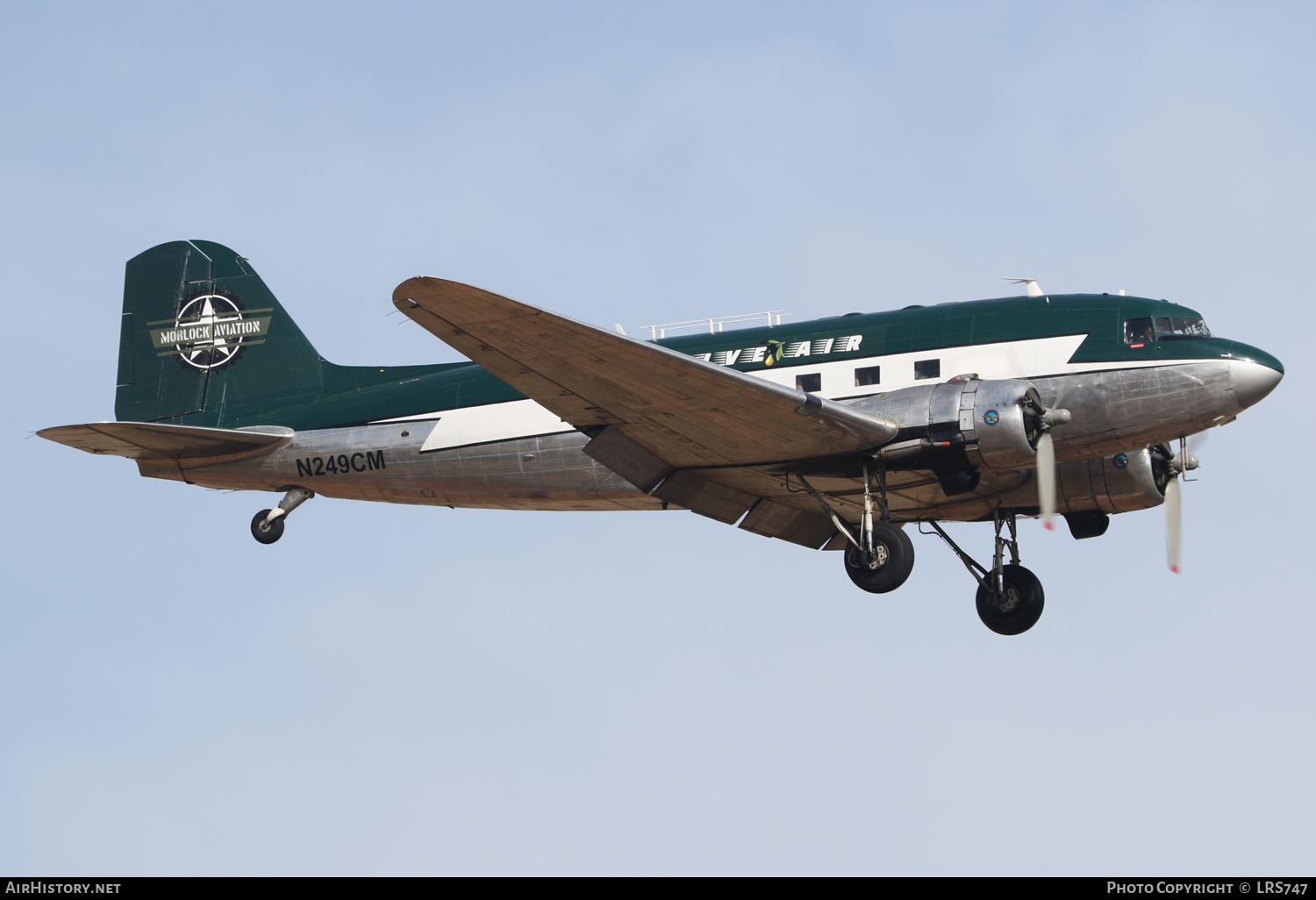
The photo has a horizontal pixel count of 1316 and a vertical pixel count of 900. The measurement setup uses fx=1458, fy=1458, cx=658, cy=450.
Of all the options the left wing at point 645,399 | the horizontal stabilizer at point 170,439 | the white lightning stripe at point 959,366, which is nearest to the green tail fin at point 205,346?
the horizontal stabilizer at point 170,439

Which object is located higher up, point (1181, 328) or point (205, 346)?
point (205, 346)

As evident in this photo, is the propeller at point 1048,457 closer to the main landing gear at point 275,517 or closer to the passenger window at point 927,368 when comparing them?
the passenger window at point 927,368

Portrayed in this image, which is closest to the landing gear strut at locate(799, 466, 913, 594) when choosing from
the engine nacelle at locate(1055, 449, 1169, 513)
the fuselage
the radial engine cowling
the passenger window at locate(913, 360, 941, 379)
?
the fuselage

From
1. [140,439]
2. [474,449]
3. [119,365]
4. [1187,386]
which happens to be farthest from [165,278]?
[1187,386]

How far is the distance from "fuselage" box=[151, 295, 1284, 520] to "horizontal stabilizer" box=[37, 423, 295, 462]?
0.25 meters

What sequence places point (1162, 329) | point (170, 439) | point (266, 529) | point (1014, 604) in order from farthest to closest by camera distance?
point (266, 529), point (170, 439), point (1014, 604), point (1162, 329)

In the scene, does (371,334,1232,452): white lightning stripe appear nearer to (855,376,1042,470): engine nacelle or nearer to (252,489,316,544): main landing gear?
(855,376,1042,470): engine nacelle

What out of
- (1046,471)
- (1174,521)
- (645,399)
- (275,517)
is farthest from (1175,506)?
(275,517)

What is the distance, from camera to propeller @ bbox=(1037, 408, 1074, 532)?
19.1 metres

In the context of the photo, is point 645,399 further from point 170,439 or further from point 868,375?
point 170,439

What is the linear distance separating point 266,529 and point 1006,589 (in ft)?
39.2

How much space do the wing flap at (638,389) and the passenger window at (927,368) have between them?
1.50 m

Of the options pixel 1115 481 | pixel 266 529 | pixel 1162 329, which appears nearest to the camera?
pixel 1162 329

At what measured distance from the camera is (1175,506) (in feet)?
74.0
